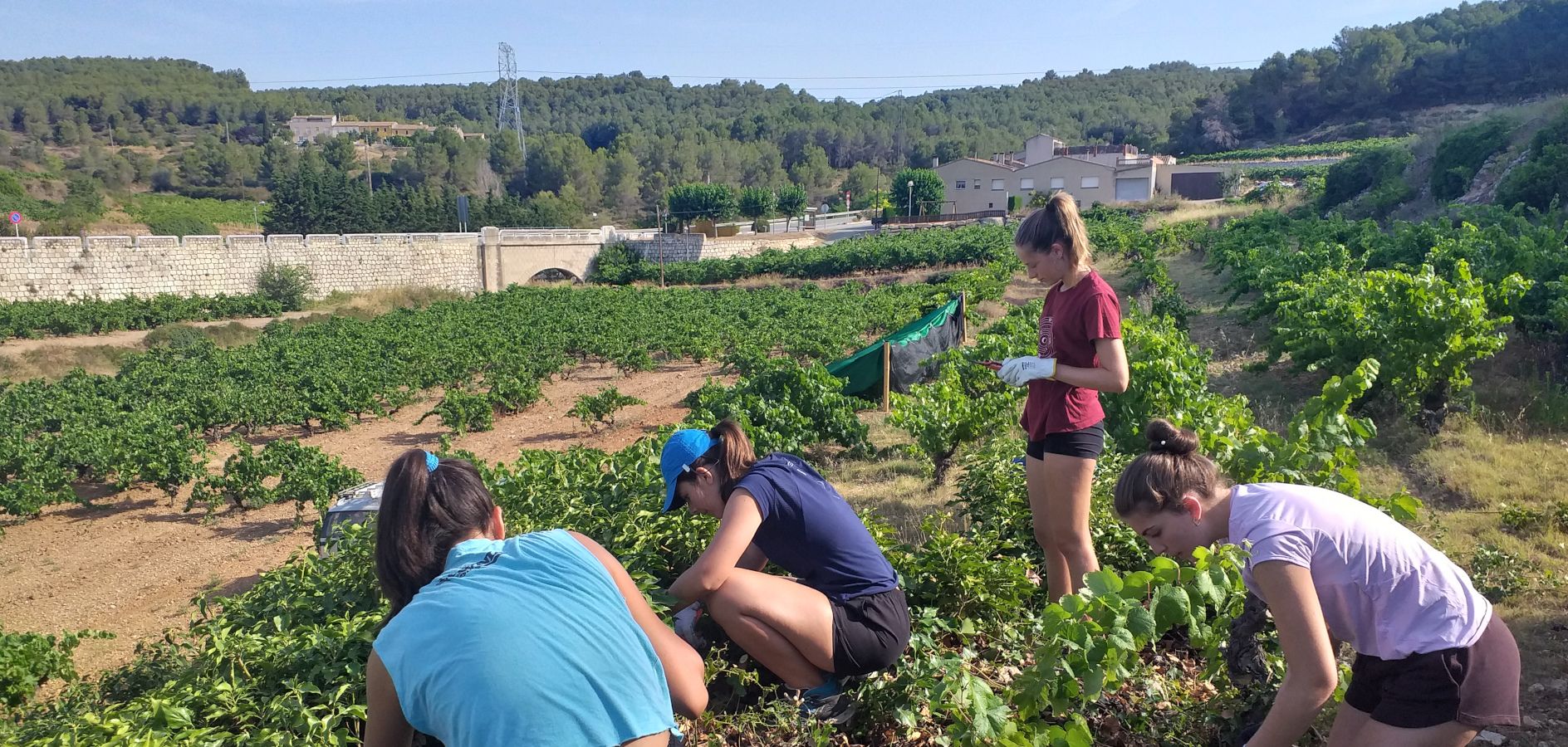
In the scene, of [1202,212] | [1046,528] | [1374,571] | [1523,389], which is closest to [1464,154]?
[1523,389]

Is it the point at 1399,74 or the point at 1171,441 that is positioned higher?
the point at 1399,74

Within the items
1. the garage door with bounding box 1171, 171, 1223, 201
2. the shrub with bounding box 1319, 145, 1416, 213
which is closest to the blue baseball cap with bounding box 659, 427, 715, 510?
the shrub with bounding box 1319, 145, 1416, 213

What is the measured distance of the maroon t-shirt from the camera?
3535 mm

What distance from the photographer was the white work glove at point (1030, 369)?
3.57 metres


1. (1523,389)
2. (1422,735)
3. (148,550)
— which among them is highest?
(1422,735)

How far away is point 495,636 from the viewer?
1.86 metres

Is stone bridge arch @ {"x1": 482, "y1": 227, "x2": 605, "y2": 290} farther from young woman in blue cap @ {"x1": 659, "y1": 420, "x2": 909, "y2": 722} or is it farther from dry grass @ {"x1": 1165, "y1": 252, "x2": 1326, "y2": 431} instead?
young woman in blue cap @ {"x1": 659, "y1": 420, "x2": 909, "y2": 722}

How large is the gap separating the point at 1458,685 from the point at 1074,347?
67.1 inches

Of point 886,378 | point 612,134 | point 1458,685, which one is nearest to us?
point 1458,685

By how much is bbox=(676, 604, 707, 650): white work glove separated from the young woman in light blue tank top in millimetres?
890

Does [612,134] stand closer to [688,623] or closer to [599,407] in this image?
[599,407]

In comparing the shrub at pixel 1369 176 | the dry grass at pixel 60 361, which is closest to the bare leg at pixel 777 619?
the dry grass at pixel 60 361

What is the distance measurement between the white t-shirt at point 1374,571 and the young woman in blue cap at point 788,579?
3.79 feet

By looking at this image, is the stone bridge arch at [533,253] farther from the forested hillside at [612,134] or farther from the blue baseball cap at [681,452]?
the blue baseball cap at [681,452]
